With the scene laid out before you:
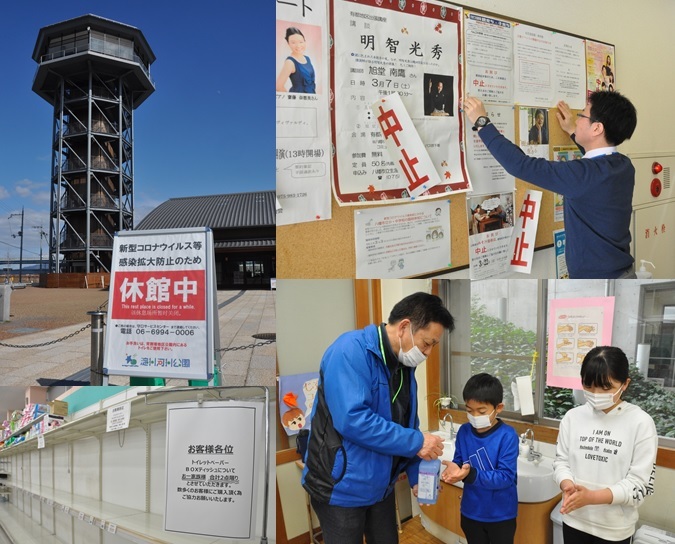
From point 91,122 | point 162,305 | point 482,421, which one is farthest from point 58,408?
point 482,421

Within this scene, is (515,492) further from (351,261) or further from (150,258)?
(150,258)

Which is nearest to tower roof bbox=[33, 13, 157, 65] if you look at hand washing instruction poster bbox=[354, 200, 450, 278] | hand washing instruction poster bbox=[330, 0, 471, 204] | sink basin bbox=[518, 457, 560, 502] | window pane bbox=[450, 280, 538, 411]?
hand washing instruction poster bbox=[330, 0, 471, 204]

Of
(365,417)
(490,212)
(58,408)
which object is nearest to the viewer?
(365,417)

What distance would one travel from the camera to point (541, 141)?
5.90 feet

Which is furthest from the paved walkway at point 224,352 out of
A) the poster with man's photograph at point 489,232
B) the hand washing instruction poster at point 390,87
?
the poster with man's photograph at point 489,232

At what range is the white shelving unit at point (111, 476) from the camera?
1.66m

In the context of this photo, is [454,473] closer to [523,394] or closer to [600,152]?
[523,394]

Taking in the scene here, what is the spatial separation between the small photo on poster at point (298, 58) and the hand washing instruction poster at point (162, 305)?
1.69 ft

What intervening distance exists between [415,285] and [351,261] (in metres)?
0.21

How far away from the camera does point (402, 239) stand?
149cm

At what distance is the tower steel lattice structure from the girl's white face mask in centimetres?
146

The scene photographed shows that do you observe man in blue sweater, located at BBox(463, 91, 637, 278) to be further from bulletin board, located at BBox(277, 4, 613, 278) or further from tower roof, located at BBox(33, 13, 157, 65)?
tower roof, located at BBox(33, 13, 157, 65)

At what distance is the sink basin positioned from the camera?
1382mm

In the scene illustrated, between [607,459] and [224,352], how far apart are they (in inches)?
45.7
